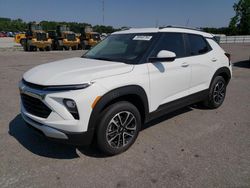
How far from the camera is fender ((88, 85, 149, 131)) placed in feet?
9.02

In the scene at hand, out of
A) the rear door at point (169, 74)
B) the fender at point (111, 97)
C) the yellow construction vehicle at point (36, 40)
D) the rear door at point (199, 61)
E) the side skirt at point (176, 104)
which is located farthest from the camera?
the yellow construction vehicle at point (36, 40)

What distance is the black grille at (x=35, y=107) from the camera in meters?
2.77

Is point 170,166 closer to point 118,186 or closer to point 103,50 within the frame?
point 118,186

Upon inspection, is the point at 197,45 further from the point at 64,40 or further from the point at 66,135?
the point at 64,40

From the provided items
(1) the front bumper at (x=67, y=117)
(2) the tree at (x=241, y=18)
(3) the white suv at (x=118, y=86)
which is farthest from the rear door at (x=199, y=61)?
(2) the tree at (x=241, y=18)

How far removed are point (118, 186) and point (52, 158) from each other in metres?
1.10

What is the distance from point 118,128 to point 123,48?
149 centimetres

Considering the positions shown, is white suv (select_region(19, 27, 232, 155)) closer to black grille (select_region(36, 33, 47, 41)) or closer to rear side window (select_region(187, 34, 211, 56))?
rear side window (select_region(187, 34, 211, 56))

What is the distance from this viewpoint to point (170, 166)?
2938mm

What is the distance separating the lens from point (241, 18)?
6353 centimetres

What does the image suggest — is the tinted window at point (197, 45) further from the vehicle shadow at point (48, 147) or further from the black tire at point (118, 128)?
the vehicle shadow at point (48, 147)

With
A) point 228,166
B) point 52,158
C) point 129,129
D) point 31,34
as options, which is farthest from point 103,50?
point 31,34

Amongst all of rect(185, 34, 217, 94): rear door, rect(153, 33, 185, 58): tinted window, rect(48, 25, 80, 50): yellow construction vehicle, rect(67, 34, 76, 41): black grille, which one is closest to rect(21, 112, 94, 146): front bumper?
rect(153, 33, 185, 58): tinted window

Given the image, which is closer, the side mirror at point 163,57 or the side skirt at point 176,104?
the side mirror at point 163,57
